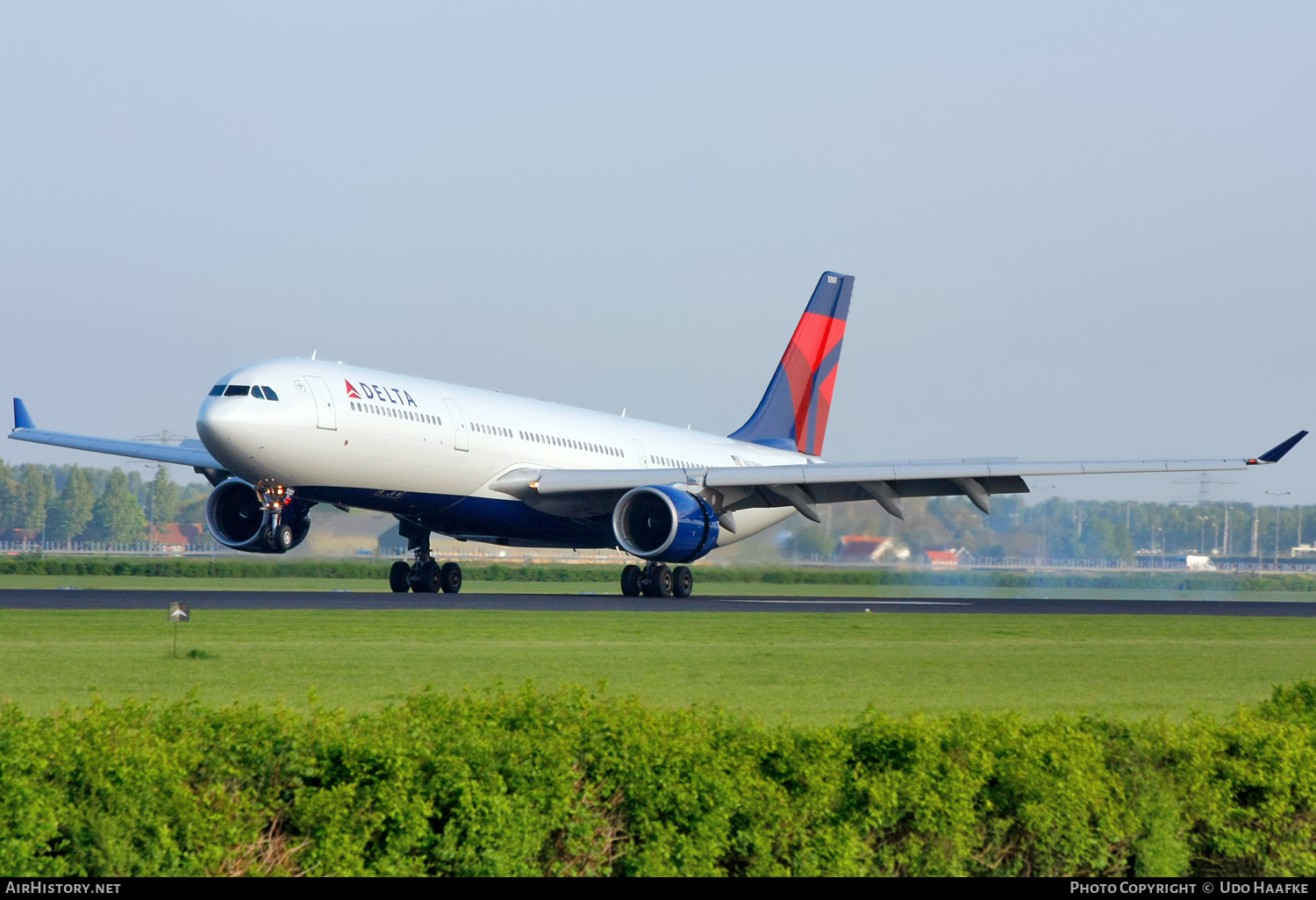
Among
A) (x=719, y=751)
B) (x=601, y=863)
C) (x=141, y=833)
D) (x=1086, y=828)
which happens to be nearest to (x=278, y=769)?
(x=141, y=833)

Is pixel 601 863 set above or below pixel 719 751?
below

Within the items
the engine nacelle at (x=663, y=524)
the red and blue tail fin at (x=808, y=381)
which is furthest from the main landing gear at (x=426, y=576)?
the red and blue tail fin at (x=808, y=381)

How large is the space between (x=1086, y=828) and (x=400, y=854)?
11.5ft

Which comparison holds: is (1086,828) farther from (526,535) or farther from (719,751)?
(526,535)

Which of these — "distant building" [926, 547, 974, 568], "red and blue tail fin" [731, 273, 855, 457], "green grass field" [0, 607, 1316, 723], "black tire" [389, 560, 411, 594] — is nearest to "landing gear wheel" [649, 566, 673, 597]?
"black tire" [389, 560, 411, 594]

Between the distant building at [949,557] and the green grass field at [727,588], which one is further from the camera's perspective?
the distant building at [949,557]

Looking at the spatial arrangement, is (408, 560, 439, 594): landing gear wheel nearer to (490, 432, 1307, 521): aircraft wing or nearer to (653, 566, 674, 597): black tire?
(490, 432, 1307, 521): aircraft wing

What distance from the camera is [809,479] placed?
36.0 m

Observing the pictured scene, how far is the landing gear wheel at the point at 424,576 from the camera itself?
35469mm

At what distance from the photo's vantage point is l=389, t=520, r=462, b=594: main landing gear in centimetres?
3522

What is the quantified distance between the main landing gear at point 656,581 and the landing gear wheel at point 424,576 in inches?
178

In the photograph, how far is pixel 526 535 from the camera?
36.4 meters

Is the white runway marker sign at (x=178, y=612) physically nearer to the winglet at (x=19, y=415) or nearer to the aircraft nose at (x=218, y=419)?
the aircraft nose at (x=218, y=419)
